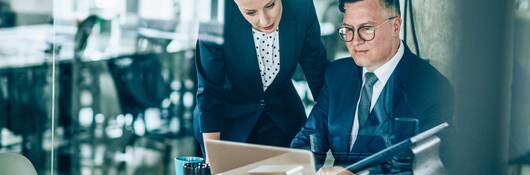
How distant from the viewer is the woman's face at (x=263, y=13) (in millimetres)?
3539

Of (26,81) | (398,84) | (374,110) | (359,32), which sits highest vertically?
(359,32)

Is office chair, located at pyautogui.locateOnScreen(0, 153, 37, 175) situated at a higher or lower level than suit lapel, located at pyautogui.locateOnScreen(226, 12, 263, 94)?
lower

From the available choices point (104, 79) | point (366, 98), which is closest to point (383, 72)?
point (366, 98)

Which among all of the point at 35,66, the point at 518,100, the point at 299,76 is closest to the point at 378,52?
the point at 299,76

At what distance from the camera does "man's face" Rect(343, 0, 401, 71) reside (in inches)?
128

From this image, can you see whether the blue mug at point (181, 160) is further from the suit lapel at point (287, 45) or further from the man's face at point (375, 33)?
the man's face at point (375, 33)

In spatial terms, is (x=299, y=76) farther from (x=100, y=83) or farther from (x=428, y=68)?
(x=100, y=83)

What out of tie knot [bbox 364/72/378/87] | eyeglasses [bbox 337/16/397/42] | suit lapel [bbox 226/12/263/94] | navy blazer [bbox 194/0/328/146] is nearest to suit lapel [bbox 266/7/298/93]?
navy blazer [bbox 194/0/328/146]

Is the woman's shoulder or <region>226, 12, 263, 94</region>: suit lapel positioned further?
<region>226, 12, 263, 94</region>: suit lapel

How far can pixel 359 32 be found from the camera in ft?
10.9

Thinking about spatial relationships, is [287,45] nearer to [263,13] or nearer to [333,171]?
[263,13]

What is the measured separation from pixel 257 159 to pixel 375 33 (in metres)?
1.59

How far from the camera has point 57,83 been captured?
3984mm

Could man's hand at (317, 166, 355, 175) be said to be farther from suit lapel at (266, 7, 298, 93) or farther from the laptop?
the laptop
